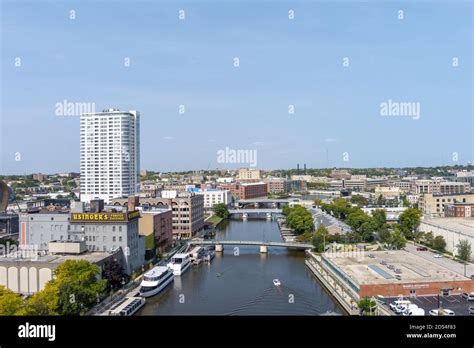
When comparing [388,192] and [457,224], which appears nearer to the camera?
[457,224]

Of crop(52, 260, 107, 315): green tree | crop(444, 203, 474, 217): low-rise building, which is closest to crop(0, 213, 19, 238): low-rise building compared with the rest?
crop(52, 260, 107, 315): green tree

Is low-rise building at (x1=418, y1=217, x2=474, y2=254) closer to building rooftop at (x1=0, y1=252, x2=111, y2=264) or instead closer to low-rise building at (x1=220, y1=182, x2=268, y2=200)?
building rooftop at (x1=0, y1=252, x2=111, y2=264)

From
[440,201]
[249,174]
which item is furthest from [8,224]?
[249,174]

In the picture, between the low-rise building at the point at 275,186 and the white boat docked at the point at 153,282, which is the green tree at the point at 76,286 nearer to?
the white boat docked at the point at 153,282

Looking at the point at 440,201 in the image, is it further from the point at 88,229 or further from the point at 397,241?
the point at 88,229

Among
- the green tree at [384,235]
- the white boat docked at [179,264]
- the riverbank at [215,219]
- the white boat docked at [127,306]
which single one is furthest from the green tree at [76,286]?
the riverbank at [215,219]

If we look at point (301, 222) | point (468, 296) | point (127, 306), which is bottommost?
point (127, 306)
